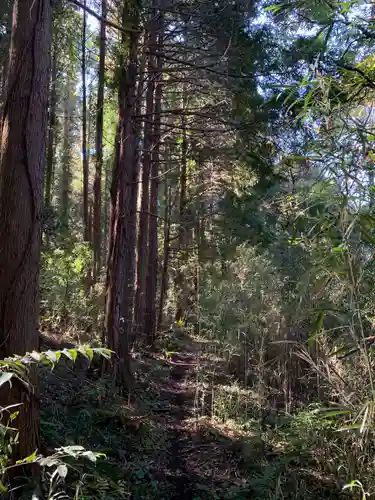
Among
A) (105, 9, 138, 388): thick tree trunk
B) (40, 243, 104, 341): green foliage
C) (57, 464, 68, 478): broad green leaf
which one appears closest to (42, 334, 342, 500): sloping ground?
(105, 9, 138, 388): thick tree trunk

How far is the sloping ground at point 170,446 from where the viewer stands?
4.27m

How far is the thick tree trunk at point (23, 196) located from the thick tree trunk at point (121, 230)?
339 centimetres

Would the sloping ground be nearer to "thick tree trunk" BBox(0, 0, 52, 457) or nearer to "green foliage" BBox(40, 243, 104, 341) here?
"thick tree trunk" BBox(0, 0, 52, 457)

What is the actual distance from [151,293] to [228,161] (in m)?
4.79

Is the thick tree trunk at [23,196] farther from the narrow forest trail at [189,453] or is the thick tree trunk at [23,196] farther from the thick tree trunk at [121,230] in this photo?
the thick tree trunk at [121,230]

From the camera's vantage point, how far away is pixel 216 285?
9.46m

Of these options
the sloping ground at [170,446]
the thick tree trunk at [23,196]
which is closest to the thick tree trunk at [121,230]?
the sloping ground at [170,446]

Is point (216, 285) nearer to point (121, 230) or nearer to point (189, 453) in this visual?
point (121, 230)

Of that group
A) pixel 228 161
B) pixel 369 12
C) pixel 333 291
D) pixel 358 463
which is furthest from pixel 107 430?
pixel 228 161

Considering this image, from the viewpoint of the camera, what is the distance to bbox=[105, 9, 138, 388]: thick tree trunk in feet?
22.3

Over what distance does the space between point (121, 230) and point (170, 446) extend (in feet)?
11.3

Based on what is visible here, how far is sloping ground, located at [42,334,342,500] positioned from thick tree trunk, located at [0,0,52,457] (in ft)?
2.65

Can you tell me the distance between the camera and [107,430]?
5.29 m

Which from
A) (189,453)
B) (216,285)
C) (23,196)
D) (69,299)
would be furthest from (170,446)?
(69,299)
